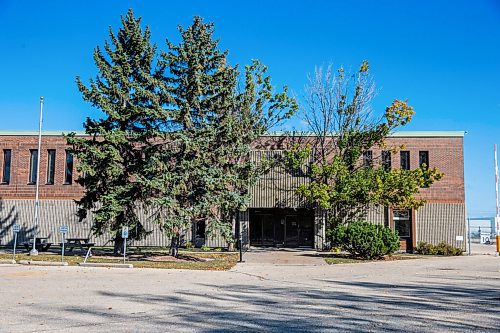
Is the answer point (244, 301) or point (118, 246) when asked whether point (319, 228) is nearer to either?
point (118, 246)

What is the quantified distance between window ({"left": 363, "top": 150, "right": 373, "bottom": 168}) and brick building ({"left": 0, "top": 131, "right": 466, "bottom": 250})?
68 centimetres

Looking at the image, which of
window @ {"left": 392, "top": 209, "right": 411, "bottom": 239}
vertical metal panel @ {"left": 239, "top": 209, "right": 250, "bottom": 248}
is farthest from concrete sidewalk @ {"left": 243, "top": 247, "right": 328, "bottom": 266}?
window @ {"left": 392, "top": 209, "right": 411, "bottom": 239}

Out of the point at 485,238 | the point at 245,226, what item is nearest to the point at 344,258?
the point at 245,226

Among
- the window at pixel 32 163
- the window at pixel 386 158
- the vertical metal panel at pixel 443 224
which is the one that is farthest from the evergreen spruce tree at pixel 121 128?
the vertical metal panel at pixel 443 224

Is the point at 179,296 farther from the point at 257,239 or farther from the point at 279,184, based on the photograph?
the point at 257,239

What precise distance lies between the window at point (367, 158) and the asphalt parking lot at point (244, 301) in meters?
13.3

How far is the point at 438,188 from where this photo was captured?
34406 millimetres

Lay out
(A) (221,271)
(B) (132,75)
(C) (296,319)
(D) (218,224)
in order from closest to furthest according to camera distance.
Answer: (C) (296,319), (A) (221,271), (D) (218,224), (B) (132,75)

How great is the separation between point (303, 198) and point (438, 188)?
909cm

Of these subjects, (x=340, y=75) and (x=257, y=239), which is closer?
(x=340, y=75)

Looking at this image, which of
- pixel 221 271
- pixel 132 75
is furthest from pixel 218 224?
pixel 132 75

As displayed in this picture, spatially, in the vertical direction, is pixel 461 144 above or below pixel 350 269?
above

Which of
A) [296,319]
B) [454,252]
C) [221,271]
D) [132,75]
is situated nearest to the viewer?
[296,319]

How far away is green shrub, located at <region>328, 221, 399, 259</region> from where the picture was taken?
25656 millimetres
